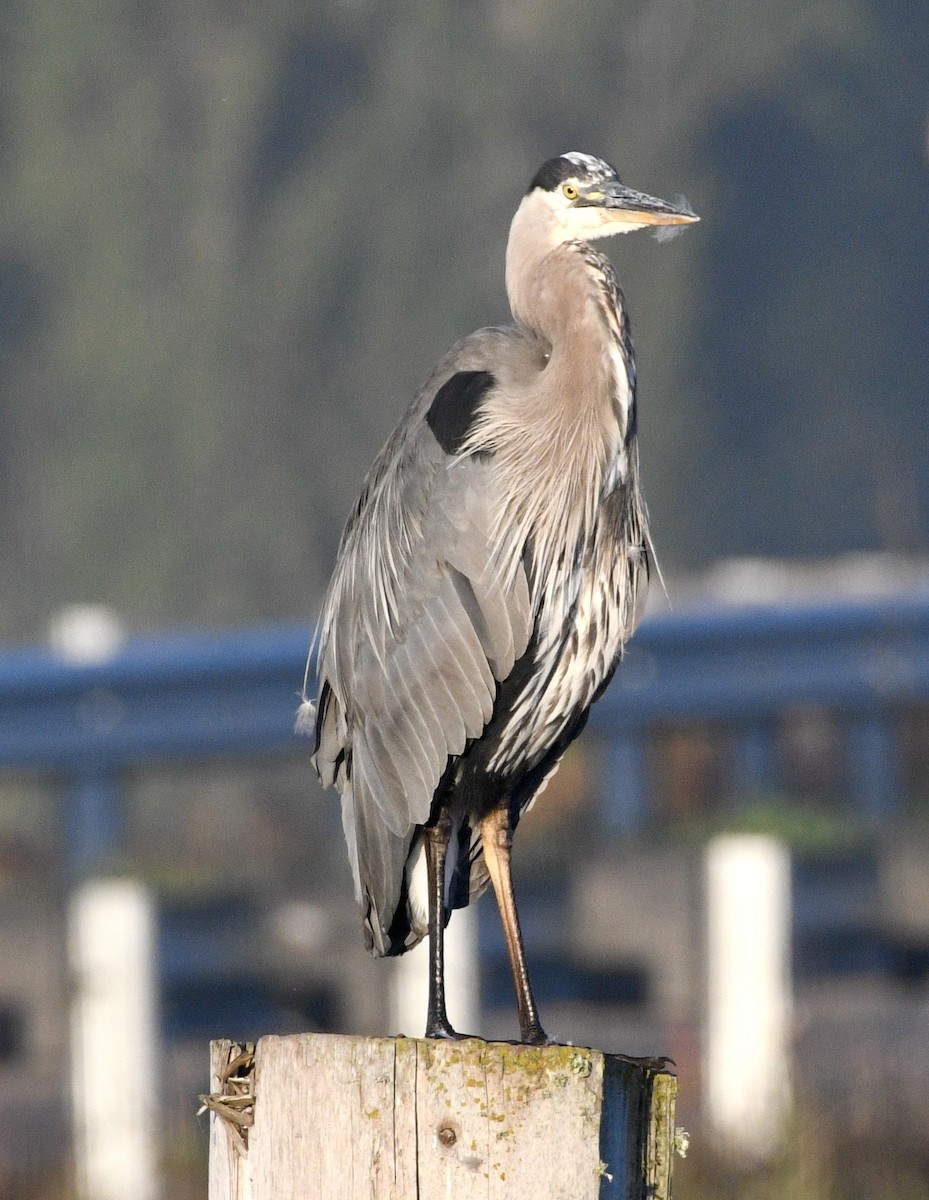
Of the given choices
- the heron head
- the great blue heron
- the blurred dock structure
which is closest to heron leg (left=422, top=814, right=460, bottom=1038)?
the great blue heron

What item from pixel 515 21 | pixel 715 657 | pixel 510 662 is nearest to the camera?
pixel 510 662

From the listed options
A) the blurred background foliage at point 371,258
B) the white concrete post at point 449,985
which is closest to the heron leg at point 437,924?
the white concrete post at point 449,985

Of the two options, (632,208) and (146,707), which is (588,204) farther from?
(146,707)

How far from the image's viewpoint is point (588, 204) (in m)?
3.97

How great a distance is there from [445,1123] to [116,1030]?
4000 mm

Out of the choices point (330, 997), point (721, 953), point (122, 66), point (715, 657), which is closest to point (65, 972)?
point (330, 997)

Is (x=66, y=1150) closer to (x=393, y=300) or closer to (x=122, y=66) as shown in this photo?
(x=393, y=300)

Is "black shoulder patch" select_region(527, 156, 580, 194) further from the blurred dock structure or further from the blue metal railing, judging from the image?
the blue metal railing

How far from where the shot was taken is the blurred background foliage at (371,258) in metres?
26.0

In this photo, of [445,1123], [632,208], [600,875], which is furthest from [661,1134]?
[600,875]

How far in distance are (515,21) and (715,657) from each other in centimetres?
2044

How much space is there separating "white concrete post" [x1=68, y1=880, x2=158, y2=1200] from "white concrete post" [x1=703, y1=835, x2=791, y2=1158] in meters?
1.64

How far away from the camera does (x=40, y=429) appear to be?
86.9 feet

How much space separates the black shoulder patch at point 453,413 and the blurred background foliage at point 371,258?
2129cm
